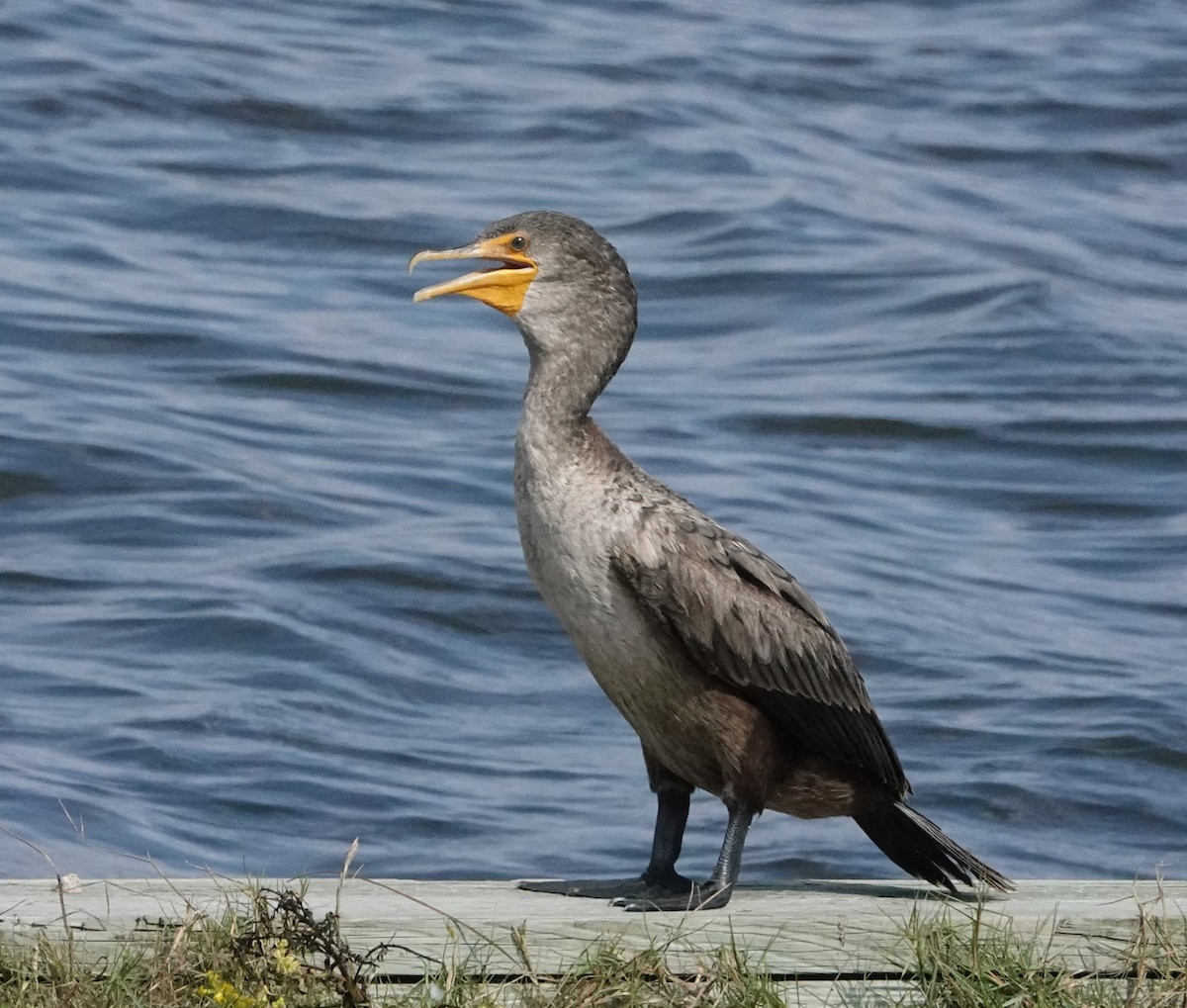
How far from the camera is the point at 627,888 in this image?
4.77 meters

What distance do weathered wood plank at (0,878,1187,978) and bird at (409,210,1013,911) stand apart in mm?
352

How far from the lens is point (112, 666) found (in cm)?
946

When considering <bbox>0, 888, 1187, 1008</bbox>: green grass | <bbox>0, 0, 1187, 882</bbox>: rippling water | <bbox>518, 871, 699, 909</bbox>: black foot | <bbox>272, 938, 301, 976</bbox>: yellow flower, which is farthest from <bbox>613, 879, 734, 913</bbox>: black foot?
<bbox>0, 0, 1187, 882</bbox>: rippling water

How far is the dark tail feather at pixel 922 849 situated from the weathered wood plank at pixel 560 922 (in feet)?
1.35

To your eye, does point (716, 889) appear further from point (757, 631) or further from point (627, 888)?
→ point (757, 631)

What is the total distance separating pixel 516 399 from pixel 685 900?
8.47 meters

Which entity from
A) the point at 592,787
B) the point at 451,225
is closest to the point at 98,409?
the point at 451,225

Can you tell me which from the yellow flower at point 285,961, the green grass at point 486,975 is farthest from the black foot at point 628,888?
the yellow flower at point 285,961

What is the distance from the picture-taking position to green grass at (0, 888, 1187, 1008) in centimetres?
372

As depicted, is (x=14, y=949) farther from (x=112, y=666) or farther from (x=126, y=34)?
(x=126, y=34)

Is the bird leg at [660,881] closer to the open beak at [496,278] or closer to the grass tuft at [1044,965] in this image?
the grass tuft at [1044,965]

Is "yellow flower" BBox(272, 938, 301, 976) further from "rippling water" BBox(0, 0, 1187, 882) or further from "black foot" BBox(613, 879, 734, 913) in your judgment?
"rippling water" BBox(0, 0, 1187, 882)

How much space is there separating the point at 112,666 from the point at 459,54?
1008cm

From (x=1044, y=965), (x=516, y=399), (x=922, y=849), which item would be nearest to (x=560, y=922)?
(x=1044, y=965)
